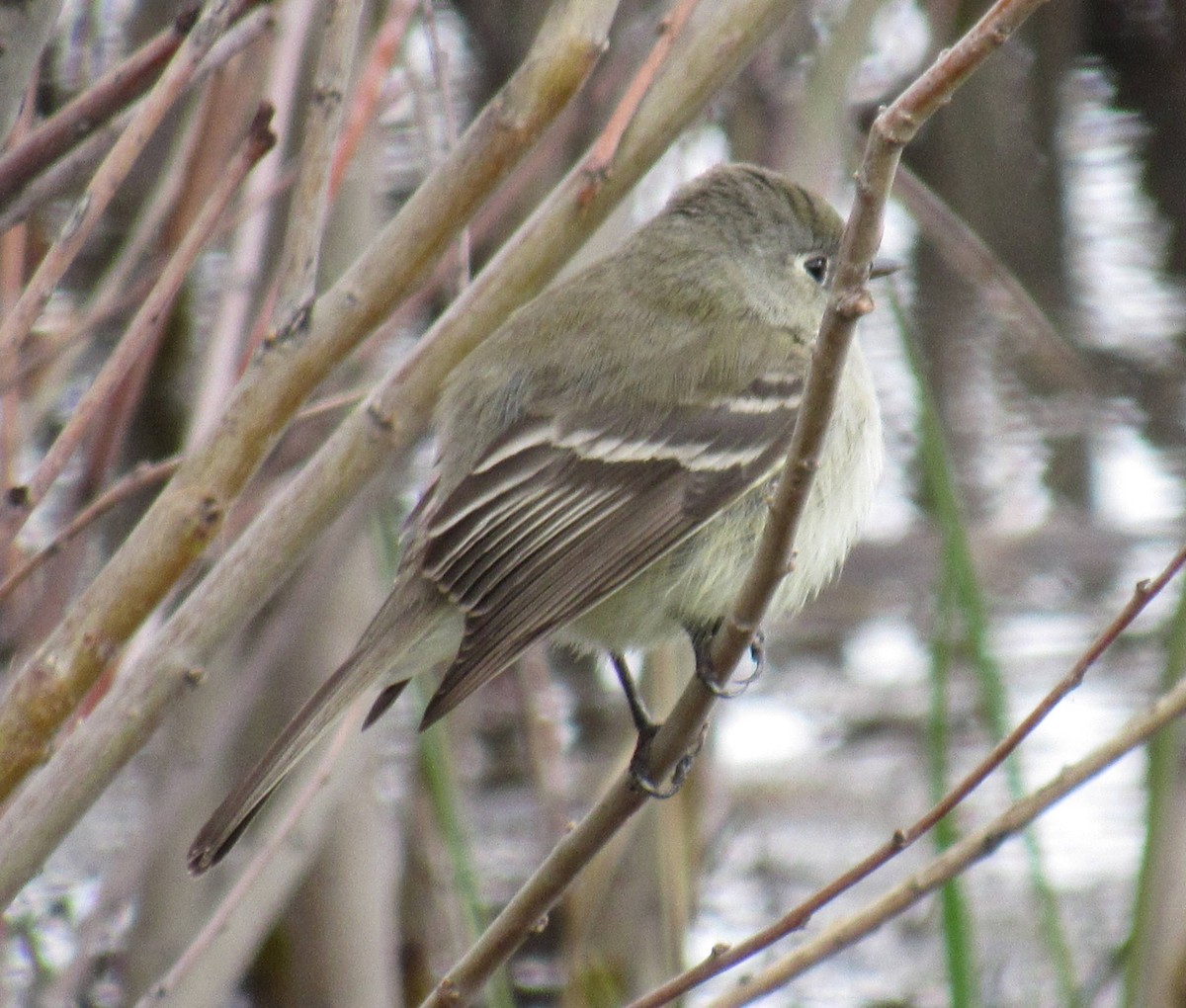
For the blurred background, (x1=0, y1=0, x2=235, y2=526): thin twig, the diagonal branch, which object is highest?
(x1=0, y1=0, x2=235, y2=526): thin twig

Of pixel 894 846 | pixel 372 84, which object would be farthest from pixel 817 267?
pixel 894 846

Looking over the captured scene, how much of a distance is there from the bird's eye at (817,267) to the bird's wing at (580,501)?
0.43 meters

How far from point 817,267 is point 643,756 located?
117 centimetres

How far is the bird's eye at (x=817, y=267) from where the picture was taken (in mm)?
2984

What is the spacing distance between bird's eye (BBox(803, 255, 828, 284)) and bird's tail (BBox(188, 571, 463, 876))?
1.04 meters

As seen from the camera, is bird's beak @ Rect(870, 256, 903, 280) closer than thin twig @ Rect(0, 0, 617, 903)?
No

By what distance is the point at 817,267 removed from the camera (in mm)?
2996

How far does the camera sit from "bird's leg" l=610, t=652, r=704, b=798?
6.24ft

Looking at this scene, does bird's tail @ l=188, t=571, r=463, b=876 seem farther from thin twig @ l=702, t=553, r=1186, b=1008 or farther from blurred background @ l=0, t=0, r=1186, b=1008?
thin twig @ l=702, t=553, r=1186, b=1008

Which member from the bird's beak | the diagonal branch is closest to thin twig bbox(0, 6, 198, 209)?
the diagonal branch

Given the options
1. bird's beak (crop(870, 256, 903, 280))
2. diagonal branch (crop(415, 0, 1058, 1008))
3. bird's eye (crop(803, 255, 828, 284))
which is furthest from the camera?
bird's eye (crop(803, 255, 828, 284))

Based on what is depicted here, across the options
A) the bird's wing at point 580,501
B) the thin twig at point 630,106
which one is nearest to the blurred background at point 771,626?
the bird's wing at point 580,501

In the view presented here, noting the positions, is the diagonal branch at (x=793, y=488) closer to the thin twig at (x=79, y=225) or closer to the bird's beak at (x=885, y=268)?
the thin twig at (x=79, y=225)

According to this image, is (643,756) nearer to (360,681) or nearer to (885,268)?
(360,681)
